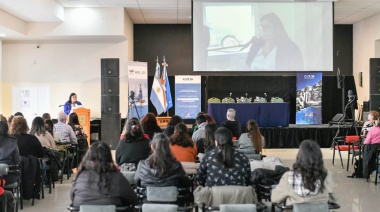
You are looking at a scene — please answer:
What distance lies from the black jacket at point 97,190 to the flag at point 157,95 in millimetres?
11336

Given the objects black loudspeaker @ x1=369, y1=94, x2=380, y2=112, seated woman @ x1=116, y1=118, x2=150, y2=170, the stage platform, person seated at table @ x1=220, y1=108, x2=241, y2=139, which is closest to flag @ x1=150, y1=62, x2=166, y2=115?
the stage platform

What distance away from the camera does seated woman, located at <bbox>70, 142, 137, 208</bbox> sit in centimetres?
395

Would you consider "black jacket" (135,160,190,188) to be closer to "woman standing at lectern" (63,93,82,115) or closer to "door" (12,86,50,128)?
"woman standing at lectern" (63,93,82,115)

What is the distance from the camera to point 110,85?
43.4 feet

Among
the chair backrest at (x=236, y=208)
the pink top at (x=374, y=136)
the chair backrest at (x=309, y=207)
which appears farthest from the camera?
the pink top at (x=374, y=136)

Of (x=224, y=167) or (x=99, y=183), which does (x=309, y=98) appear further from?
(x=99, y=183)

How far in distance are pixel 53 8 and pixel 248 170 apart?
31.1 feet

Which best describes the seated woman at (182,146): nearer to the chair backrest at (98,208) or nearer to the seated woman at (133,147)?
the seated woman at (133,147)

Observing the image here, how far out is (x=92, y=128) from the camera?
14156mm

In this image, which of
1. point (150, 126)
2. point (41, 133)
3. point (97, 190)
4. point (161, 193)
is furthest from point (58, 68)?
point (97, 190)

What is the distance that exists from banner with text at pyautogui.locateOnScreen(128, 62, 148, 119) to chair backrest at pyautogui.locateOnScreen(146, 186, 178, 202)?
32.3ft

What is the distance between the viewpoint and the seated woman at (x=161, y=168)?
4.56 m

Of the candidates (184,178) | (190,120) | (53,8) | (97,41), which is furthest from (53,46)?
(184,178)

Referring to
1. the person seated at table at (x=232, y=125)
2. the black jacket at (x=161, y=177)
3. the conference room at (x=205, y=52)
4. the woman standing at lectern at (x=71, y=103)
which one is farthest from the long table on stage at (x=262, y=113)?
the black jacket at (x=161, y=177)
